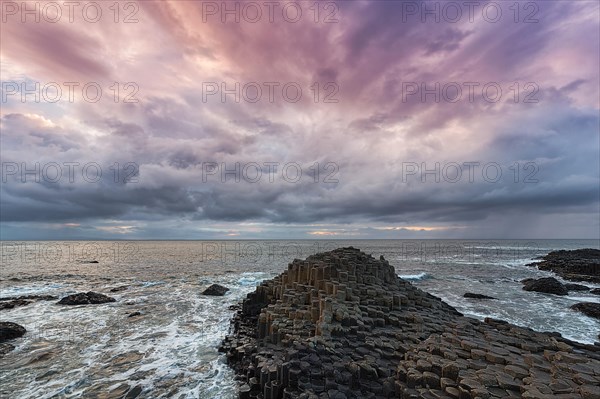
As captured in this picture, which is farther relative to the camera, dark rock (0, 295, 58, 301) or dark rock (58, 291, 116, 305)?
dark rock (0, 295, 58, 301)

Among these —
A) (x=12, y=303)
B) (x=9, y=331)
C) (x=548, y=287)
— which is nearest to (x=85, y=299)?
(x=12, y=303)

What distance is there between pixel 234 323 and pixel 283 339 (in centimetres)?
601

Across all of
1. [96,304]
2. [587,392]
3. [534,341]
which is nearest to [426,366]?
[587,392]

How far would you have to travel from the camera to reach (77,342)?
1367 centimetres

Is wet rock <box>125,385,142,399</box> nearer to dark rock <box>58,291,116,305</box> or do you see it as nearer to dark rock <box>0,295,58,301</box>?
dark rock <box>58,291,116,305</box>

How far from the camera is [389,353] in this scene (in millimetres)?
8594

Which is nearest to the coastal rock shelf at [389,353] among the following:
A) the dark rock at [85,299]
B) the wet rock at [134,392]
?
the wet rock at [134,392]

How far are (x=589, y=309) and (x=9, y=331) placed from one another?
30645mm

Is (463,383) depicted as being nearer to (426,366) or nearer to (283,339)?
(426,366)

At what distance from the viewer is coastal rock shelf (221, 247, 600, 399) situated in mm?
6438

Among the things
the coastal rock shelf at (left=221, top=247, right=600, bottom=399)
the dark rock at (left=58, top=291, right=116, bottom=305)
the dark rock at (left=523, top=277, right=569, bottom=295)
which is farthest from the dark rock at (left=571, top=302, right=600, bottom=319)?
the dark rock at (left=58, top=291, right=116, bottom=305)

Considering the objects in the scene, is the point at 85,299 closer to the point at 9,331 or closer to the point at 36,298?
the point at 36,298

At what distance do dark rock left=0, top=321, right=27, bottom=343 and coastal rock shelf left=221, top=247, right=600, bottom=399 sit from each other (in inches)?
388

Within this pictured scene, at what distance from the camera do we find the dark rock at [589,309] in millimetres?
18312
